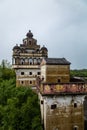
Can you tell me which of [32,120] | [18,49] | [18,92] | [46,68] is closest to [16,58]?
[18,49]

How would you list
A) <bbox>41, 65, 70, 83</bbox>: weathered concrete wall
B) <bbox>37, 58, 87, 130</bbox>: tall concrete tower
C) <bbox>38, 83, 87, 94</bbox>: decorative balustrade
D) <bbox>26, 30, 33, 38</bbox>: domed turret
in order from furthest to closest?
<bbox>26, 30, 33, 38</bbox>: domed turret, <bbox>41, 65, 70, 83</bbox>: weathered concrete wall, <bbox>37, 58, 87, 130</bbox>: tall concrete tower, <bbox>38, 83, 87, 94</bbox>: decorative balustrade

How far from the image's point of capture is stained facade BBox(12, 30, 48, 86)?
40406mm

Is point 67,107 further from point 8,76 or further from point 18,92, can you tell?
point 8,76

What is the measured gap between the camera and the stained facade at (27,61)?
4041cm

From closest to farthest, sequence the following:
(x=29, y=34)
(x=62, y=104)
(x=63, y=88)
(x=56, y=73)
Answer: (x=63, y=88) → (x=62, y=104) → (x=56, y=73) → (x=29, y=34)

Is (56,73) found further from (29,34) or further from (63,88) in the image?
(29,34)

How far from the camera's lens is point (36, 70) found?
135 feet

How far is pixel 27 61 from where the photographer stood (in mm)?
40688

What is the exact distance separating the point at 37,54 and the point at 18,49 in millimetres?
3319

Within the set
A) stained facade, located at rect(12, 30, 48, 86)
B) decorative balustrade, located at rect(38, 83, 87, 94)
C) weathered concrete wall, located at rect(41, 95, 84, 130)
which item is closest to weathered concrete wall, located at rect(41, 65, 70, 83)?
decorative balustrade, located at rect(38, 83, 87, 94)

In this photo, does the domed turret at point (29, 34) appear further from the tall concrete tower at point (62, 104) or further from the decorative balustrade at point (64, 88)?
the decorative balustrade at point (64, 88)

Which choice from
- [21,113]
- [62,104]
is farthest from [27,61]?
[62,104]

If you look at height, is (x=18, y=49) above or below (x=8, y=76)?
above

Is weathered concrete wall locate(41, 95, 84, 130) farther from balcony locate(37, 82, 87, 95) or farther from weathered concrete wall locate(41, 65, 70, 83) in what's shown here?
weathered concrete wall locate(41, 65, 70, 83)
